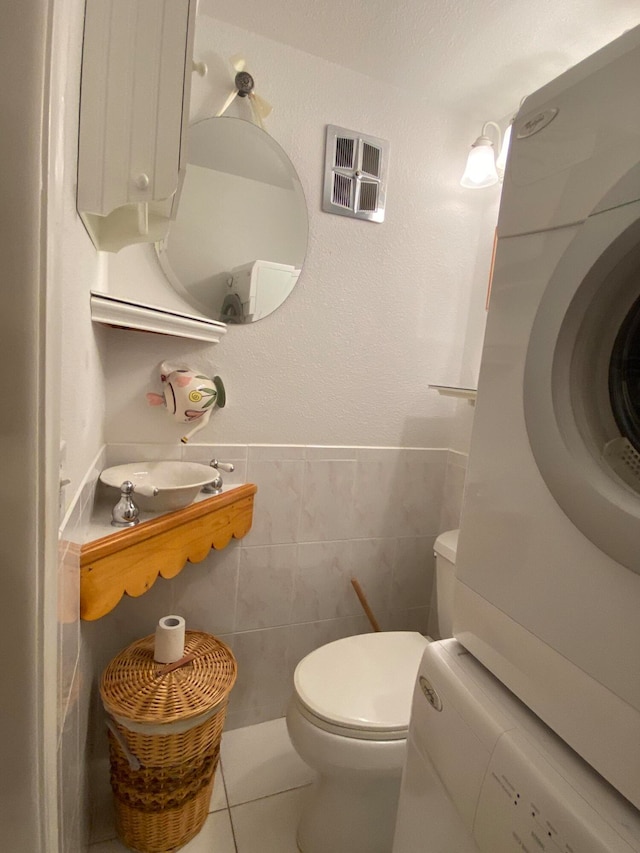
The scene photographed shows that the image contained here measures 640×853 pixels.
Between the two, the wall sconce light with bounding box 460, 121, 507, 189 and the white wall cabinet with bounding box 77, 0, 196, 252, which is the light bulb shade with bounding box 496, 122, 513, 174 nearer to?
the wall sconce light with bounding box 460, 121, 507, 189

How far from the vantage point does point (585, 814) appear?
1.56 ft

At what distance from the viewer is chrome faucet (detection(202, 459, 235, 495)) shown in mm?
1291

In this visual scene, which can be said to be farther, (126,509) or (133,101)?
→ (126,509)

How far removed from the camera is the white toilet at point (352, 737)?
3.18 feet

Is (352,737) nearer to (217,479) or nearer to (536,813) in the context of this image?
(536,813)

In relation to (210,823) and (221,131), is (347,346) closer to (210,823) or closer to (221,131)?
(221,131)

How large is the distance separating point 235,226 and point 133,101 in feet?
2.04

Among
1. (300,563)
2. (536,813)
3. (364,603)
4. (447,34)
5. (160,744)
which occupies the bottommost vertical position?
(160,744)

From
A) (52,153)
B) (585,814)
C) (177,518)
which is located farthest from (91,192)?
(585,814)

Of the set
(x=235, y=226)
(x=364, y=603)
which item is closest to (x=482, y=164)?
(x=235, y=226)

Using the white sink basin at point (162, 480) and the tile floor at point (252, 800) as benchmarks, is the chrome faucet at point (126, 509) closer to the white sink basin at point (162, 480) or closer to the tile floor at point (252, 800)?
the white sink basin at point (162, 480)

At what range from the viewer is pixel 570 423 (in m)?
0.56

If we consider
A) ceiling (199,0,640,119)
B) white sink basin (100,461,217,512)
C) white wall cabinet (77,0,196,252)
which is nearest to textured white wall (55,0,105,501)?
white wall cabinet (77,0,196,252)

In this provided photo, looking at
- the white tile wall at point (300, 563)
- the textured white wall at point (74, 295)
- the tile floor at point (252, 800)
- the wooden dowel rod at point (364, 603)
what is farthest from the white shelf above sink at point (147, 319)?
the tile floor at point (252, 800)
